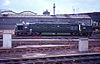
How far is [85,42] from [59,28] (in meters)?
11.6

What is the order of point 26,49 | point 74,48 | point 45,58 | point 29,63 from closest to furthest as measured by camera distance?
point 29,63, point 45,58, point 26,49, point 74,48

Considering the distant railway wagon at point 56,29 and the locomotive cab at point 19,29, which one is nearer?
the locomotive cab at point 19,29

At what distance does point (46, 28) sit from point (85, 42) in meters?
12.4

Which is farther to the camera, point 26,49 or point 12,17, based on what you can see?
point 12,17

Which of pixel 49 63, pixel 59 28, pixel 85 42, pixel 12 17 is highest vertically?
pixel 12 17

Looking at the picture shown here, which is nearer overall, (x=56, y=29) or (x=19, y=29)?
(x=19, y=29)

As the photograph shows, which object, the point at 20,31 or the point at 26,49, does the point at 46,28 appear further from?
the point at 26,49

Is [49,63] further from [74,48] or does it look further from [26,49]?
[74,48]

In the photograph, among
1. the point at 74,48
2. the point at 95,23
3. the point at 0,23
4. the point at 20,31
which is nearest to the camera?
the point at 74,48

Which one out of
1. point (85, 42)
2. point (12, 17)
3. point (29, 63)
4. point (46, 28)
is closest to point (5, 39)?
point (29, 63)

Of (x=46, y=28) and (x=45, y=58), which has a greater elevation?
(x=46, y=28)

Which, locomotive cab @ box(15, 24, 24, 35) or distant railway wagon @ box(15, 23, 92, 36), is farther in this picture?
Answer: distant railway wagon @ box(15, 23, 92, 36)

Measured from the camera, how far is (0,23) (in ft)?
116

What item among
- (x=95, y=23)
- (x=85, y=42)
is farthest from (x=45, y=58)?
(x=95, y=23)
